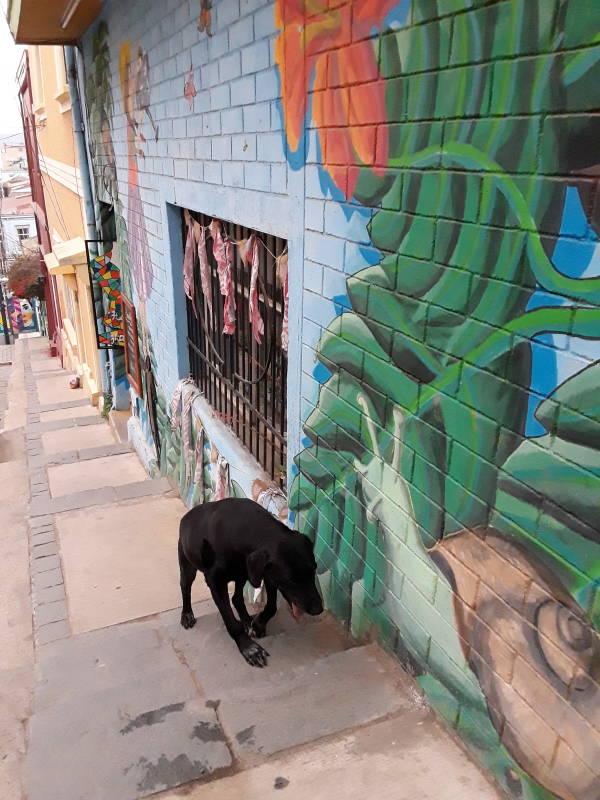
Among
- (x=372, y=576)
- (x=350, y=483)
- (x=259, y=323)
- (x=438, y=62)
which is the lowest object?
(x=372, y=576)

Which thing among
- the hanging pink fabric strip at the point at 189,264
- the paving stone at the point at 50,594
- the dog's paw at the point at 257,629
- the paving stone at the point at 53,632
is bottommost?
the paving stone at the point at 50,594

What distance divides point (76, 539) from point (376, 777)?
411cm

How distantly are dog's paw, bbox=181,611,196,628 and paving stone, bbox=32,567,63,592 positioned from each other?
5.97ft

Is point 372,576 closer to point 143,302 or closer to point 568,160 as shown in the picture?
point 568,160

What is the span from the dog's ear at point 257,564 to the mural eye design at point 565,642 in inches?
50.7

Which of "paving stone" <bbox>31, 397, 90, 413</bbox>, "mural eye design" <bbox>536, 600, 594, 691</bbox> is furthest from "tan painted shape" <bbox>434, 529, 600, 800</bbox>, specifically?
A: "paving stone" <bbox>31, 397, 90, 413</bbox>

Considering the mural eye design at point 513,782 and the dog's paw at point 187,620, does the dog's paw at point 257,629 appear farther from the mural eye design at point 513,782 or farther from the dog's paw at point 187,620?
the mural eye design at point 513,782

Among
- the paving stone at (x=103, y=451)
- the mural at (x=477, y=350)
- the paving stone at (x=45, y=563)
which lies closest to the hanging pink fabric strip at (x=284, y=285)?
the mural at (x=477, y=350)

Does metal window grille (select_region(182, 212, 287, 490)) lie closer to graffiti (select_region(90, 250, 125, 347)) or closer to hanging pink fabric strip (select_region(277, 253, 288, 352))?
hanging pink fabric strip (select_region(277, 253, 288, 352))

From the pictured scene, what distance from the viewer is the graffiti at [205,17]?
154 inches

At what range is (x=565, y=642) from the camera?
74.9 inches

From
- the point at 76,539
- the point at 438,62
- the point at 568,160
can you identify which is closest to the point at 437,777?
the point at 568,160

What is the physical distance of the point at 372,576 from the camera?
3043 millimetres

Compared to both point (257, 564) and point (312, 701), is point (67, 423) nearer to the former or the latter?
point (257, 564)
